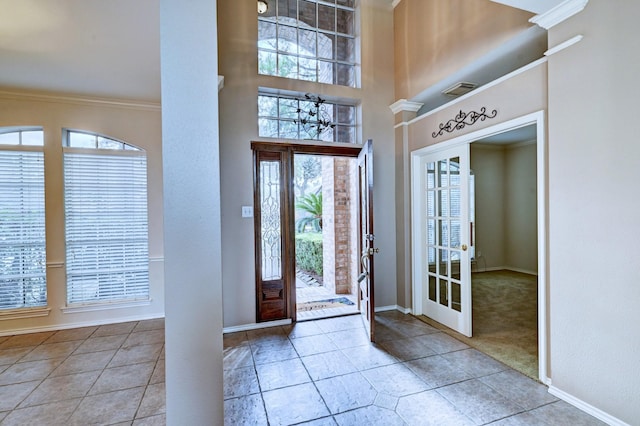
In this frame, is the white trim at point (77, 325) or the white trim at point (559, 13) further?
the white trim at point (77, 325)

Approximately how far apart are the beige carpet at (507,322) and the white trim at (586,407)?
0.80 ft

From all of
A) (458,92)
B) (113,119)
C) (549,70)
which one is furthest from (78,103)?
(549,70)

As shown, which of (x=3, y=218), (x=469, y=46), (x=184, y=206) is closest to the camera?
(x=184, y=206)

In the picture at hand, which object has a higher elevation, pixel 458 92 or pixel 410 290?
pixel 458 92

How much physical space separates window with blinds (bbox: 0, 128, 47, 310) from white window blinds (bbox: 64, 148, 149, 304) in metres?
0.29

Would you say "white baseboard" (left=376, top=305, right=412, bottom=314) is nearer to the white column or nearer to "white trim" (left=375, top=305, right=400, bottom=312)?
"white trim" (left=375, top=305, right=400, bottom=312)

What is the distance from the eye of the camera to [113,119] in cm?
374

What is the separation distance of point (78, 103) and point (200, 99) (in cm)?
369

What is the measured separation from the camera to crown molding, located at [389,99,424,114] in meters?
3.87

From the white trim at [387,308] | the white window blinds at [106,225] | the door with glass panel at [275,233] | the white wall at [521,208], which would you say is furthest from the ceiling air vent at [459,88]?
the white window blinds at [106,225]

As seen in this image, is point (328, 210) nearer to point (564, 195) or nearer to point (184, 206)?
point (564, 195)

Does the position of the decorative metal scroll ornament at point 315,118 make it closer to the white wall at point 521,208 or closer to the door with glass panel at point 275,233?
the door with glass panel at point 275,233

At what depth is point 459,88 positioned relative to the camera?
135 inches

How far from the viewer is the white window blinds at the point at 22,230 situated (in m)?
3.40
